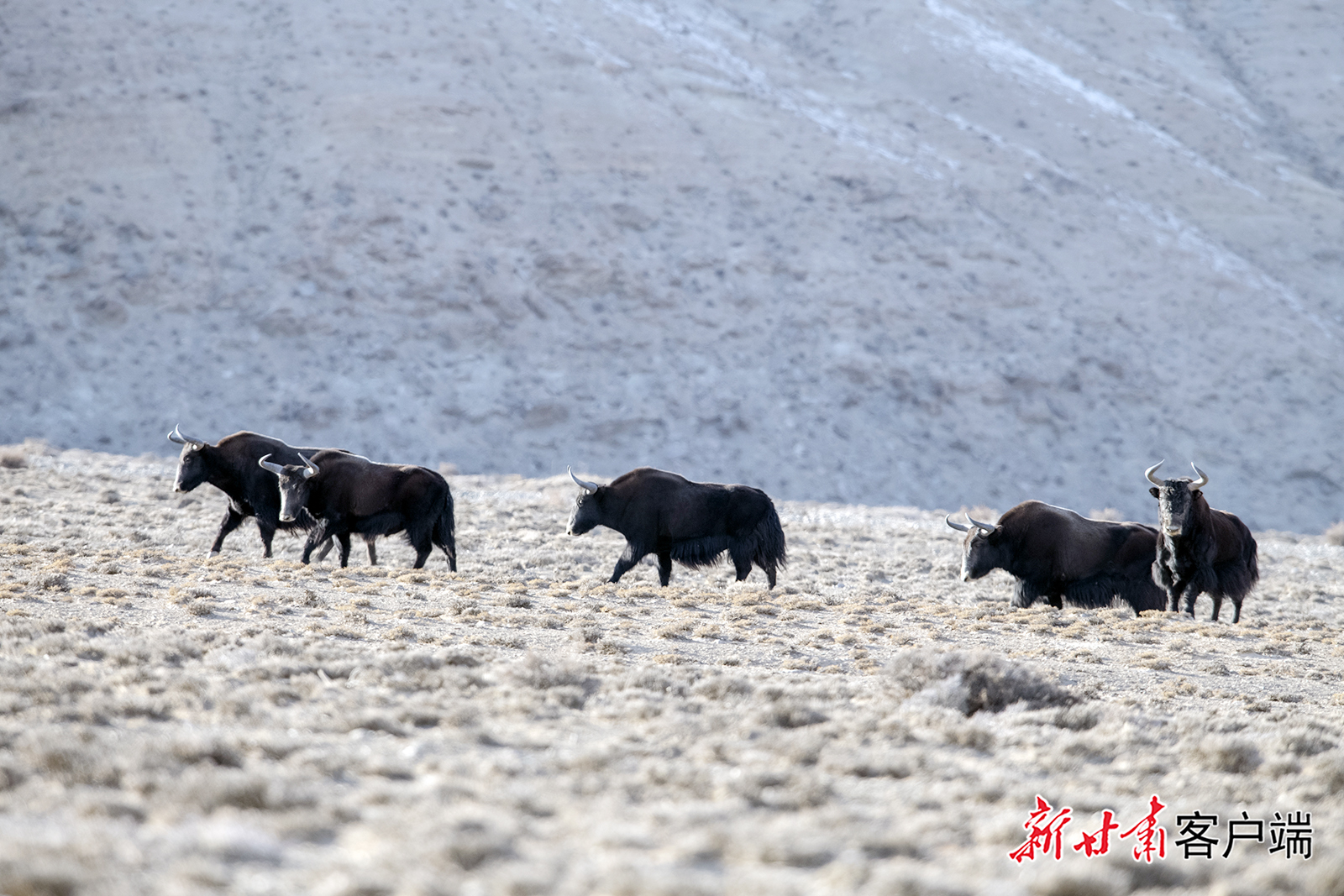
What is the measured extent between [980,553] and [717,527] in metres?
3.08

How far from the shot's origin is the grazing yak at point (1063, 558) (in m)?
12.5

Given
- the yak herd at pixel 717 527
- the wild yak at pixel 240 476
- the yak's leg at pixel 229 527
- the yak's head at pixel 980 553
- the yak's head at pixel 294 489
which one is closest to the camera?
the yak herd at pixel 717 527

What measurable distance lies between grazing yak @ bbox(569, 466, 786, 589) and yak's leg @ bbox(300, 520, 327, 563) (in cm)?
290

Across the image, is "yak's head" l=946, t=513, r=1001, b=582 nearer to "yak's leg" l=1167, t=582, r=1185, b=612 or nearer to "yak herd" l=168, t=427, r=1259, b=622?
"yak herd" l=168, t=427, r=1259, b=622

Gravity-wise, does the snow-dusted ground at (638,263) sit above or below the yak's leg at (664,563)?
above

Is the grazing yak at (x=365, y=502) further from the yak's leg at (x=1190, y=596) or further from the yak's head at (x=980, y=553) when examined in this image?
the yak's leg at (x=1190, y=596)

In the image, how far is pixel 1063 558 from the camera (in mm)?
→ 12445

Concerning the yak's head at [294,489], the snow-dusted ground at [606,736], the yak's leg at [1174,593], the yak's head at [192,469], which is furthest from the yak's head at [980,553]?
the yak's head at [192,469]

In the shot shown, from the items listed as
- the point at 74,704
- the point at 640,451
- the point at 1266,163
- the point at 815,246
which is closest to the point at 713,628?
the point at 74,704

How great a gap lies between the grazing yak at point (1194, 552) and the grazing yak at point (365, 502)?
8.08 metres

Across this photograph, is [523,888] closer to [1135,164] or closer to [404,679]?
[404,679]

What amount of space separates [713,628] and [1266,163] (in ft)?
137

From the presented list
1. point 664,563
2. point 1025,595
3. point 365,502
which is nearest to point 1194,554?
point 1025,595

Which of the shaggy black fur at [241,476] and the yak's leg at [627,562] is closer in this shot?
the yak's leg at [627,562]
